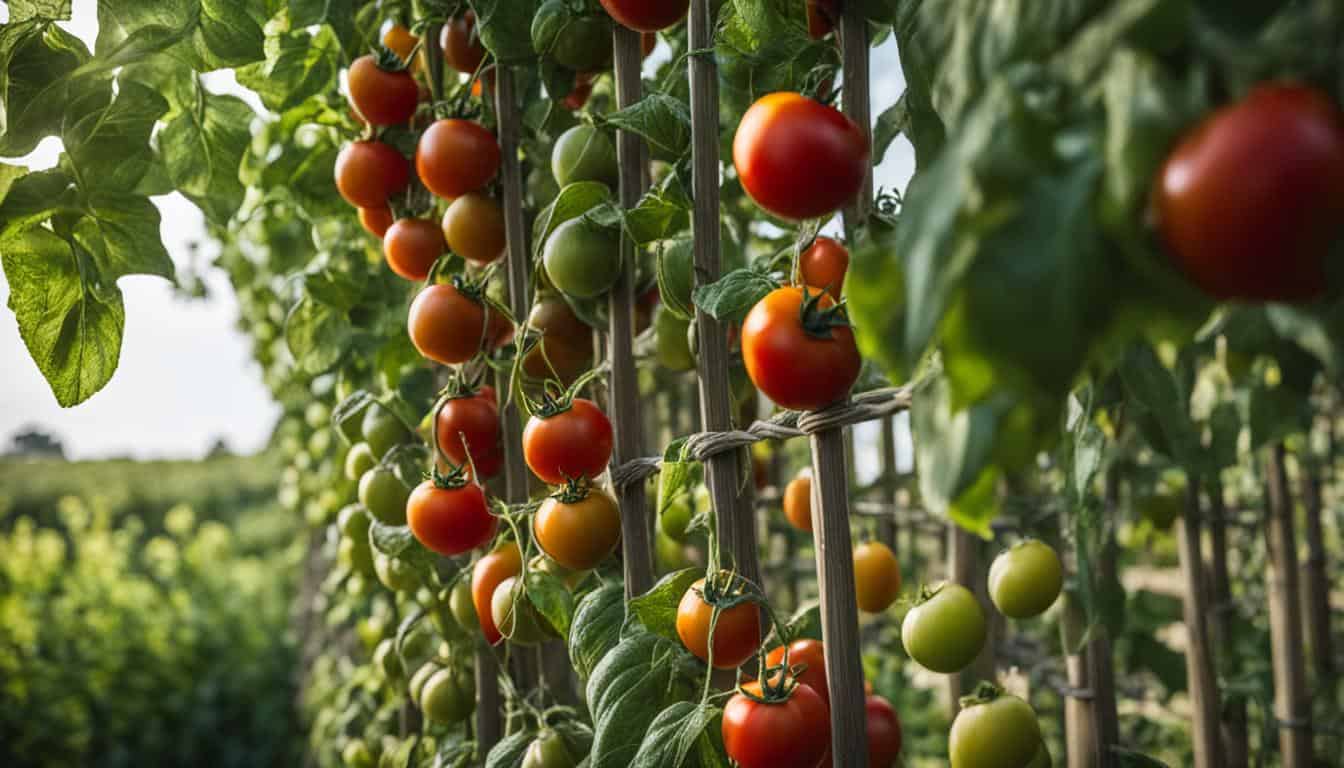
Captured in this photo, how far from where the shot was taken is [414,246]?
43.5 inches

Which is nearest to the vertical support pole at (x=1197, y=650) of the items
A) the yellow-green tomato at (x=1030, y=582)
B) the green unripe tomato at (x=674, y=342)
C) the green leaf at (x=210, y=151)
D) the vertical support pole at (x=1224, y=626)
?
the vertical support pole at (x=1224, y=626)

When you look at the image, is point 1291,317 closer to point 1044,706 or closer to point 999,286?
point 999,286

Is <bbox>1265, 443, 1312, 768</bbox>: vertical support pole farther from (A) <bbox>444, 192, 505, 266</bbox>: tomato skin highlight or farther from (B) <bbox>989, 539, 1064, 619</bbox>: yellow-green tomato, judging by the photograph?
(A) <bbox>444, 192, 505, 266</bbox>: tomato skin highlight

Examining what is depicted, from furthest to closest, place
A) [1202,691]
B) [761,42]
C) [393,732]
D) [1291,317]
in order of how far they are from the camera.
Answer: [393,732]
[1202,691]
[761,42]
[1291,317]

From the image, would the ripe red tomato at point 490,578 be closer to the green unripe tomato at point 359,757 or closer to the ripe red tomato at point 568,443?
the ripe red tomato at point 568,443

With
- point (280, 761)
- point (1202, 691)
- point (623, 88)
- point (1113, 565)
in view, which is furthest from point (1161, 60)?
point (280, 761)

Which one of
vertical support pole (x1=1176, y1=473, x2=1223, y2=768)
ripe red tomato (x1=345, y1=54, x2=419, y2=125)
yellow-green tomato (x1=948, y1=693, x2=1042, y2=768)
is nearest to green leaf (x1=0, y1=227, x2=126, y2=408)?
ripe red tomato (x1=345, y1=54, x2=419, y2=125)

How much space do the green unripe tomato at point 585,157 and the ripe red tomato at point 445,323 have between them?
7.0 inches

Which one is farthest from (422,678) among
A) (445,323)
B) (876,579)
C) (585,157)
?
(585,157)

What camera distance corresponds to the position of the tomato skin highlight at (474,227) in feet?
3.43

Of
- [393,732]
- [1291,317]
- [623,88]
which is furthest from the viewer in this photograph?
[393,732]

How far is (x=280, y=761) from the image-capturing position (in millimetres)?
4094

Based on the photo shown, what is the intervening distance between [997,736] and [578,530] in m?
0.41

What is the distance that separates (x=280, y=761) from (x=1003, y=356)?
449 centimetres
